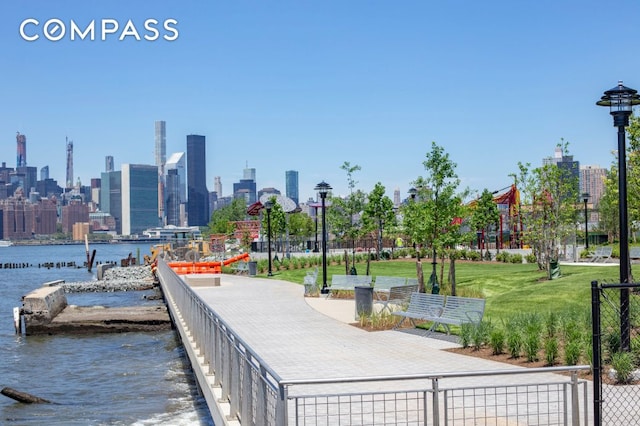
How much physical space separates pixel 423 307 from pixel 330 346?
282 centimetres

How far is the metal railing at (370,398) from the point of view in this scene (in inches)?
292

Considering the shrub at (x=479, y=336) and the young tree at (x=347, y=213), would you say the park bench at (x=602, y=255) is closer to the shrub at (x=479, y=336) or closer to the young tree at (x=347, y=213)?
the young tree at (x=347, y=213)

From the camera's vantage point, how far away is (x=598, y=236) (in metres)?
65.2

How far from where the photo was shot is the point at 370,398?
10.3 metres

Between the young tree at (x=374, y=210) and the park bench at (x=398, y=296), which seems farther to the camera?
the young tree at (x=374, y=210)

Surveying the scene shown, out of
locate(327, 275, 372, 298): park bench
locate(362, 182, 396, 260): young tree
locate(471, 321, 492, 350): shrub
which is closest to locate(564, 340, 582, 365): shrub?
locate(471, 321, 492, 350): shrub

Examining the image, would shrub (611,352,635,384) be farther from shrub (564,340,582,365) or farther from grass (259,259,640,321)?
grass (259,259,640,321)

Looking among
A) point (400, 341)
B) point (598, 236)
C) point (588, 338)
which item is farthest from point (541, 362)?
point (598, 236)

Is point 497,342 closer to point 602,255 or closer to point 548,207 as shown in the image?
point 548,207

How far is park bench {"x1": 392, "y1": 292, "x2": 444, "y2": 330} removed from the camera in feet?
55.4

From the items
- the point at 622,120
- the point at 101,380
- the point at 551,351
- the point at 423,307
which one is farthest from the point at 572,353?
the point at 101,380

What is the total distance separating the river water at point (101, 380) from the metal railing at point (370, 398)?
298 centimetres

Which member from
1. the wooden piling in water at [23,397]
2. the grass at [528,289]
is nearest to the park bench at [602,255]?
the grass at [528,289]

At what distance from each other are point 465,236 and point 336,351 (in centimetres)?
1152
